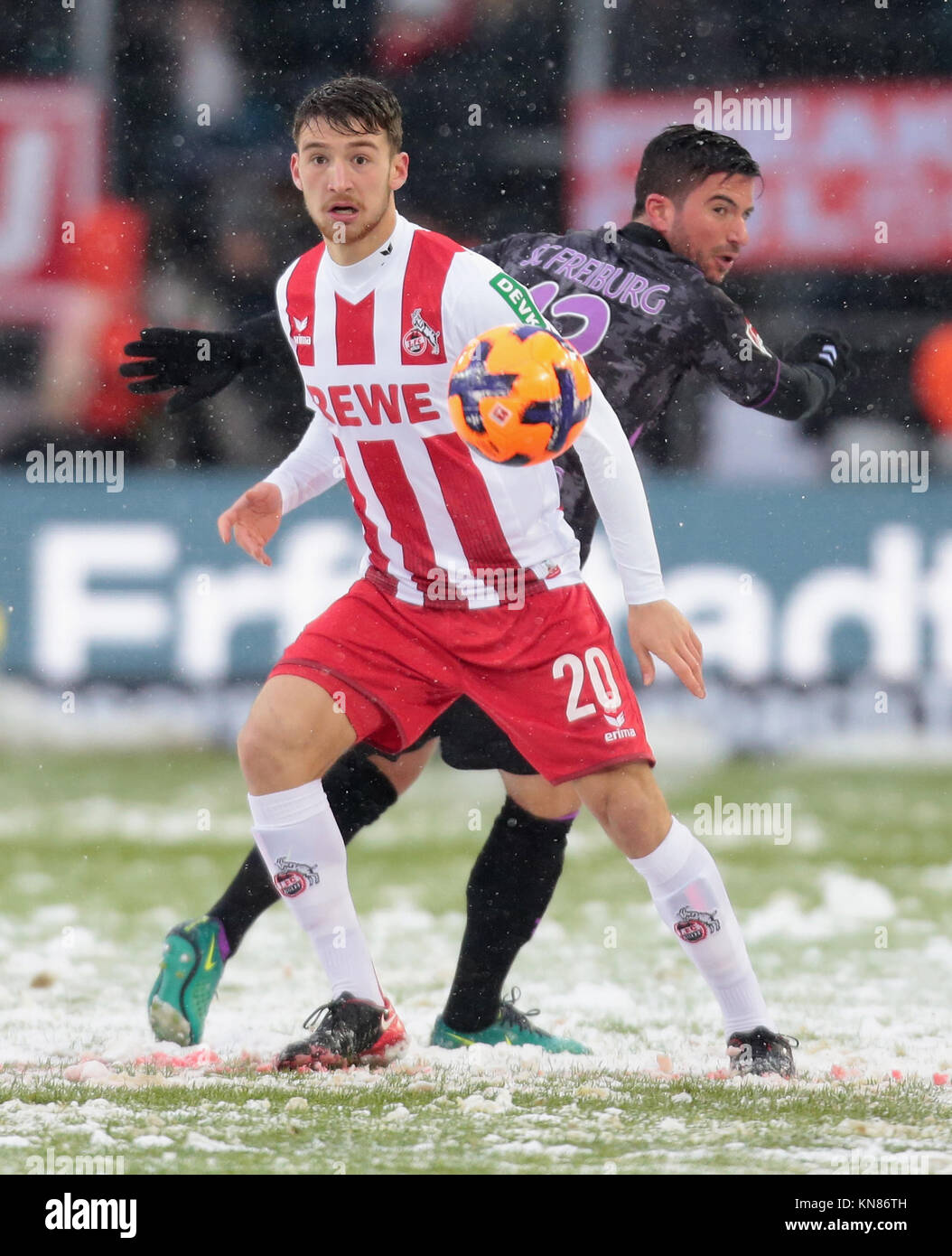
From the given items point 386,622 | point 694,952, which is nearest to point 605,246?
point 386,622

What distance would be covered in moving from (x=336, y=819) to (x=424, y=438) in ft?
2.79

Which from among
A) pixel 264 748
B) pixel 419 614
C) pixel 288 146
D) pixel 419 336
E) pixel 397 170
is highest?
pixel 288 146

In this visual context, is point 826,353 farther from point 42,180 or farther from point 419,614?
point 42,180

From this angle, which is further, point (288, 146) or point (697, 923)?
point (288, 146)

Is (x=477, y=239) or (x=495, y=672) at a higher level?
(x=477, y=239)

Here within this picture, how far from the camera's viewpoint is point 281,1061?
10.5 ft

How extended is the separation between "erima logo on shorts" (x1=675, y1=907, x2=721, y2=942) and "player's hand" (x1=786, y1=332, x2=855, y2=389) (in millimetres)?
1243
